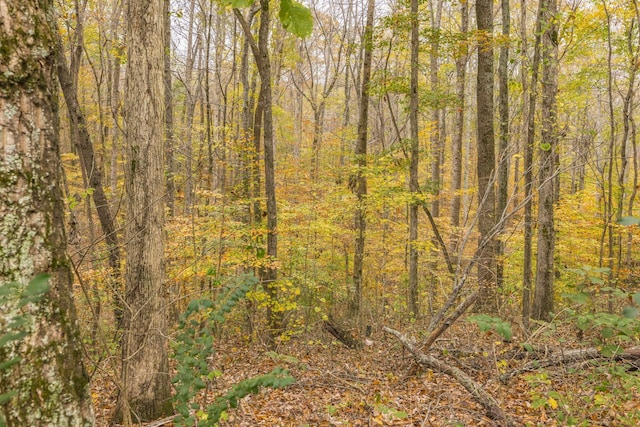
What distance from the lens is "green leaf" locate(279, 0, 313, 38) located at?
1546mm

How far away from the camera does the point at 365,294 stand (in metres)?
12.1

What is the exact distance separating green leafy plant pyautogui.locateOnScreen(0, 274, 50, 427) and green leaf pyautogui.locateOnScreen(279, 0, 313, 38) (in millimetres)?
1256

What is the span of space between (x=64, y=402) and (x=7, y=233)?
2.27 ft

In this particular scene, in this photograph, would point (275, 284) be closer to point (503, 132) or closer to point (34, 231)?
point (503, 132)

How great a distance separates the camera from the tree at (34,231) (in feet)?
4.70

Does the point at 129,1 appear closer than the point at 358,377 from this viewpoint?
Yes

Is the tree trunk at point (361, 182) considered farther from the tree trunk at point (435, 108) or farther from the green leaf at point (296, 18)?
the green leaf at point (296, 18)

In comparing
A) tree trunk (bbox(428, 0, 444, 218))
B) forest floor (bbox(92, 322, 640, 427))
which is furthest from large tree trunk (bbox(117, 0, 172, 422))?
tree trunk (bbox(428, 0, 444, 218))

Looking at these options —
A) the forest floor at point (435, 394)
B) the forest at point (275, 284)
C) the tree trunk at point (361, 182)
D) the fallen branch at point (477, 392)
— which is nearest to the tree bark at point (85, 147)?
the forest at point (275, 284)

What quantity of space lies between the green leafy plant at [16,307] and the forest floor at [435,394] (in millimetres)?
2265

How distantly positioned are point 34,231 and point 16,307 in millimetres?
302

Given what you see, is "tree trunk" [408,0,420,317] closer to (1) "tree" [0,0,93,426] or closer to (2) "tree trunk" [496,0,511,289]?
(2) "tree trunk" [496,0,511,289]

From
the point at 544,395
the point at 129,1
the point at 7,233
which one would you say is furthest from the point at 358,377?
the point at 129,1

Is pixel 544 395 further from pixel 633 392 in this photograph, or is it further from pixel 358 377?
pixel 358 377
